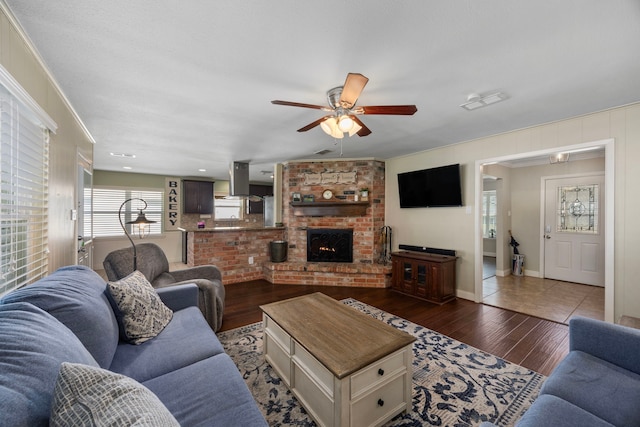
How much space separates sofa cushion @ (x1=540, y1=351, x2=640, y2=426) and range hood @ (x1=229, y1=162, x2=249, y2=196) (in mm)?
4964

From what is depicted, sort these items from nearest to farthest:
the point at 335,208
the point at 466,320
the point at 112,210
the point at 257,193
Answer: the point at 466,320 → the point at 335,208 → the point at 112,210 → the point at 257,193

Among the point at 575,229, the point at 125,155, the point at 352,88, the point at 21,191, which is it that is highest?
the point at 125,155

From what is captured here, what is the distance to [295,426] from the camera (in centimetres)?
158

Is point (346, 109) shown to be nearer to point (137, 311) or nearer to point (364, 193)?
point (137, 311)

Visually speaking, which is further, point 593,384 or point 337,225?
point 337,225

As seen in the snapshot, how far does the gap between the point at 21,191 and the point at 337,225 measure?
400 cm

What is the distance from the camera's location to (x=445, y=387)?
193 cm

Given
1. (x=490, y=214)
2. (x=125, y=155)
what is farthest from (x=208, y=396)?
(x=490, y=214)

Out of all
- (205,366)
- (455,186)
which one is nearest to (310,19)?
(205,366)

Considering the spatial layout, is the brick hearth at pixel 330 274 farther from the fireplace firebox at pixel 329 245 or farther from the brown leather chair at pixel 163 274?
the brown leather chair at pixel 163 274

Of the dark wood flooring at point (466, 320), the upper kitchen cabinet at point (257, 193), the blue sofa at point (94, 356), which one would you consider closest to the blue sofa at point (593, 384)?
the dark wood flooring at point (466, 320)

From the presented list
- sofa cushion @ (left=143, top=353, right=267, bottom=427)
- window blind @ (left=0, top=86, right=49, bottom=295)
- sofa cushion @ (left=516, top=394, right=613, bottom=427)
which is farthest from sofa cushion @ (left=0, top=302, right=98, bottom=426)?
sofa cushion @ (left=516, top=394, right=613, bottom=427)

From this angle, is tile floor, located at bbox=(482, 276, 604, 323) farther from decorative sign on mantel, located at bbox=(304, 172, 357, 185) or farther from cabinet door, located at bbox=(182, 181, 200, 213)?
cabinet door, located at bbox=(182, 181, 200, 213)

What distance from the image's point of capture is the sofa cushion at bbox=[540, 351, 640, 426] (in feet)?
3.79
